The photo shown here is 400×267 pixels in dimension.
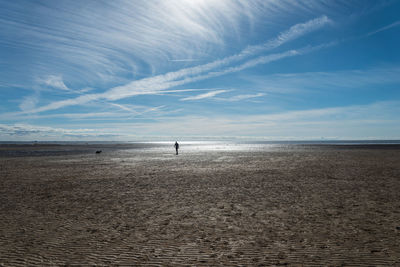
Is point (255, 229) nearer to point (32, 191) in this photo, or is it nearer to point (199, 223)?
point (199, 223)

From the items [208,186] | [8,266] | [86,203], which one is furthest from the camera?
[208,186]

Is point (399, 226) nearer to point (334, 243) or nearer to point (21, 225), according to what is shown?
point (334, 243)

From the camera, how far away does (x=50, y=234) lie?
24.8 feet

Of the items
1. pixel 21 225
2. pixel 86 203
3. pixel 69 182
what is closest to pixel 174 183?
pixel 86 203

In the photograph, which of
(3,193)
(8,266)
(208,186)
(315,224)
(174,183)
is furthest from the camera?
(174,183)

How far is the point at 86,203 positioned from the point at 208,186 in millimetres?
6863

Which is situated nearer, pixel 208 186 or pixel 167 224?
pixel 167 224

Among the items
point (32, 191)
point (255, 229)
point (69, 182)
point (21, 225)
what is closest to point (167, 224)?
point (255, 229)

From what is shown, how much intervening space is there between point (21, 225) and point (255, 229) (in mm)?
7626

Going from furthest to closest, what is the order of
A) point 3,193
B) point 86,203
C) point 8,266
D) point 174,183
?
point 174,183, point 3,193, point 86,203, point 8,266

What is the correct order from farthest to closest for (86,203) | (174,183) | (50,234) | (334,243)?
(174,183) → (86,203) → (50,234) → (334,243)

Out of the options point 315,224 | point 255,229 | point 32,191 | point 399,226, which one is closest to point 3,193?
point 32,191

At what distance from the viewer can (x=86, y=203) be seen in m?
11.4

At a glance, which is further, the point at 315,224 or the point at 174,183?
the point at 174,183
